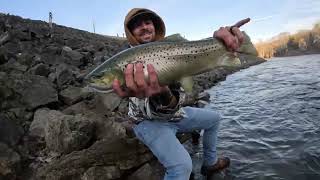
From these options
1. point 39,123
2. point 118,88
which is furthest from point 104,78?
point 39,123

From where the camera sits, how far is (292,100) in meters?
14.0

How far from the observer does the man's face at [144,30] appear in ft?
18.9

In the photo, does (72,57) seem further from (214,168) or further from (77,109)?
(214,168)

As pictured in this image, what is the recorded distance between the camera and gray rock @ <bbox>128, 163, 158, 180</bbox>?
6332 millimetres

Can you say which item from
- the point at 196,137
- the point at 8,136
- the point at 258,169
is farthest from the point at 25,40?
the point at 258,169

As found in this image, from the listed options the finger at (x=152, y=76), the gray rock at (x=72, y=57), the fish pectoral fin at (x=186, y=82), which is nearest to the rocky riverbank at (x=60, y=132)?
the fish pectoral fin at (x=186, y=82)

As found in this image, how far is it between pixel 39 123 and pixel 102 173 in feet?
10.8

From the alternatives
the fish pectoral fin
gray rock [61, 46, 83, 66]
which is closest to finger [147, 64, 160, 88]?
the fish pectoral fin

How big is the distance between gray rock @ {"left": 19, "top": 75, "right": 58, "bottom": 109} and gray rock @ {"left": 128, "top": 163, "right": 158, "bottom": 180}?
4.48 meters

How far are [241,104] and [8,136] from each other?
9669 mm

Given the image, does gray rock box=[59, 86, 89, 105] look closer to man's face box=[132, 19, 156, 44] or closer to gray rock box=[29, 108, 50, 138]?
gray rock box=[29, 108, 50, 138]

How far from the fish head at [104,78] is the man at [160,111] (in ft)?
0.24

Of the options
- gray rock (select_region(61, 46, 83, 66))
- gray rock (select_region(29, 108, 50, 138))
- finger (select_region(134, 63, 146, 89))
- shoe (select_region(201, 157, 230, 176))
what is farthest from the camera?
gray rock (select_region(61, 46, 83, 66))

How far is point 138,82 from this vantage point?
14.9 ft
